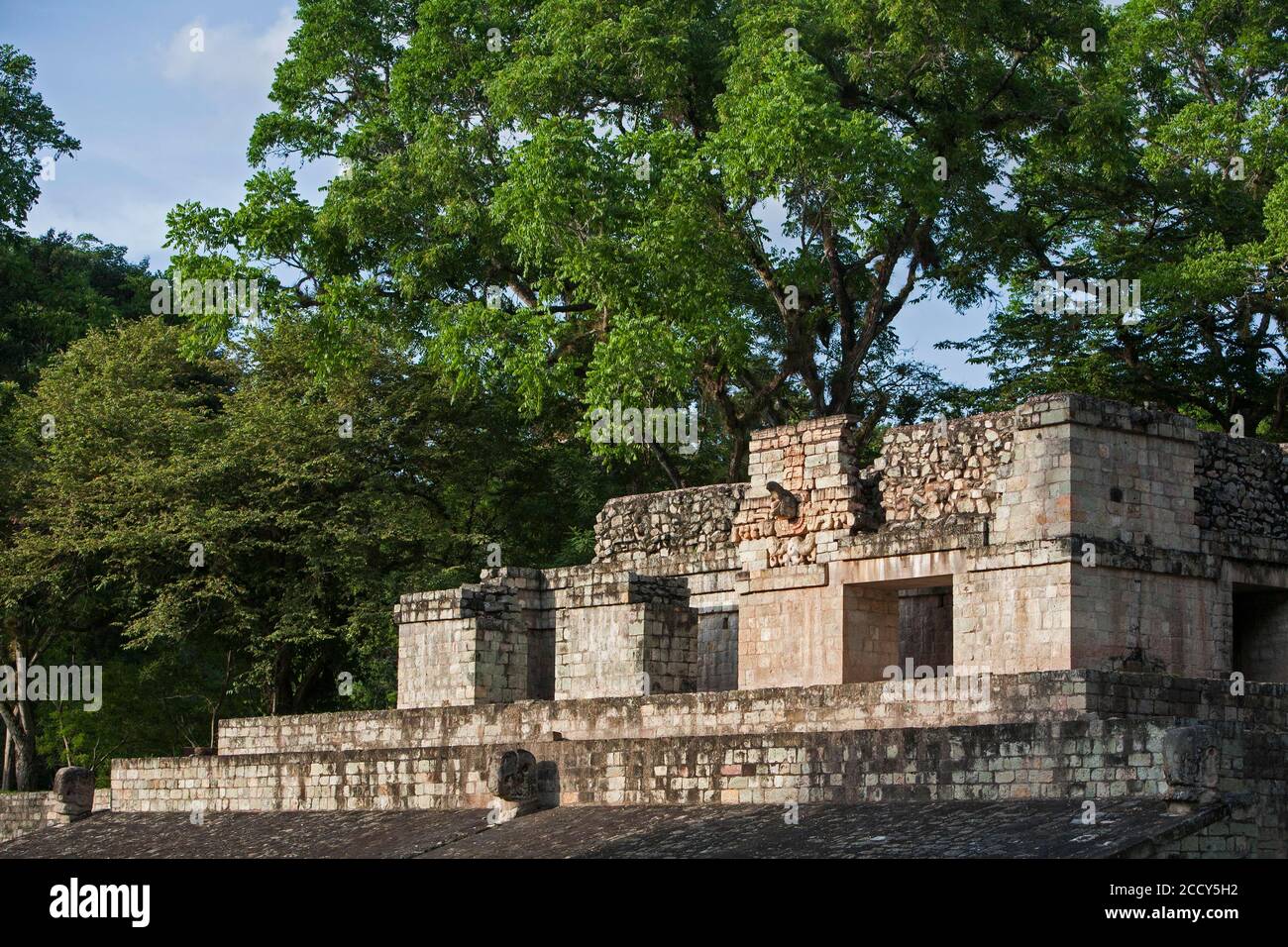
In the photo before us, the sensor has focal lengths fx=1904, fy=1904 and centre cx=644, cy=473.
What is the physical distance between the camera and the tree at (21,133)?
150 feet

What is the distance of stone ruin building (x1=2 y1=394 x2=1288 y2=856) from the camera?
16.5 metres

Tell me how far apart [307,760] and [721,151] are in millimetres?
11959

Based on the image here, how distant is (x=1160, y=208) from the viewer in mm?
34000

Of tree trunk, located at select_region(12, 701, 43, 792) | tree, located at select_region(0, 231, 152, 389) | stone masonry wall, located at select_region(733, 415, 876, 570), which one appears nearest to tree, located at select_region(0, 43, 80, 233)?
tree, located at select_region(0, 231, 152, 389)

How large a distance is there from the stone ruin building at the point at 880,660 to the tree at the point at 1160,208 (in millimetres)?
9777

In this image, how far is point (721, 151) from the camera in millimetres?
30219

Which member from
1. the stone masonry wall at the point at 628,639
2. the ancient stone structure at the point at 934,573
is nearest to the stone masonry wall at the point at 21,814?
the ancient stone structure at the point at 934,573

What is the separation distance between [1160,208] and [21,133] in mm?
27506

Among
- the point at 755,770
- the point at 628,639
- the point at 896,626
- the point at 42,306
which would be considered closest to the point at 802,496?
the point at 896,626

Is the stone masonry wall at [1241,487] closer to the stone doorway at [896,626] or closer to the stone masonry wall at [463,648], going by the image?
the stone doorway at [896,626]

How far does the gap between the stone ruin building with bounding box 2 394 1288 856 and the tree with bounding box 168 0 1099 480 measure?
17.1ft

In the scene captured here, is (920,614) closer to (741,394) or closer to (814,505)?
(814,505)

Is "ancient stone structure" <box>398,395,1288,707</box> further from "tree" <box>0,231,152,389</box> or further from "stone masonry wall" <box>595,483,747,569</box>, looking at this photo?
"tree" <box>0,231,152,389</box>
